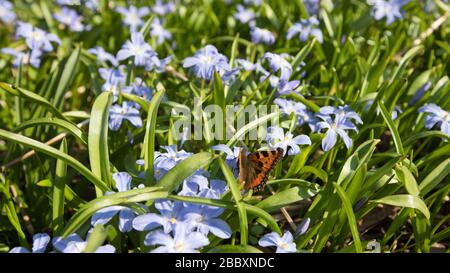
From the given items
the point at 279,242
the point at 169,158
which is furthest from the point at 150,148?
the point at 279,242

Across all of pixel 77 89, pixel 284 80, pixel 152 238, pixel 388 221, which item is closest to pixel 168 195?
pixel 152 238

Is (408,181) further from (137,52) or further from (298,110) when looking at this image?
(137,52)

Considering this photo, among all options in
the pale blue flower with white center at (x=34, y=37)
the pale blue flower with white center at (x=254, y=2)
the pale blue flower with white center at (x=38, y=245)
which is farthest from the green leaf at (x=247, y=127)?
the pale blue flower with white center at (x=254, y=2)

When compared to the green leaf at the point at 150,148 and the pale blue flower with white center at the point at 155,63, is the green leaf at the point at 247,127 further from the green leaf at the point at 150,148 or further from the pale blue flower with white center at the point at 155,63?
the pale blue flower with white center at the point at 155,63

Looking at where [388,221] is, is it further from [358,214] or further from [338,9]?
[338,9]

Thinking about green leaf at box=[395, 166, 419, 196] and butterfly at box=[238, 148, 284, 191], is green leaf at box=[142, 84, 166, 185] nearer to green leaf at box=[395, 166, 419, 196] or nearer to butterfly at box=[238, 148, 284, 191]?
Answer: butterfly at box=[238, 148, 284, 191]

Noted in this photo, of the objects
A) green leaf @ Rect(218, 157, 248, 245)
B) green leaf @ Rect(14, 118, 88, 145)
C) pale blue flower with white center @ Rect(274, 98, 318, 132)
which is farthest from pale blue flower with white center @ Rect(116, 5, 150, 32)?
green leaf @ Rect(218, 157, 248, 245)
